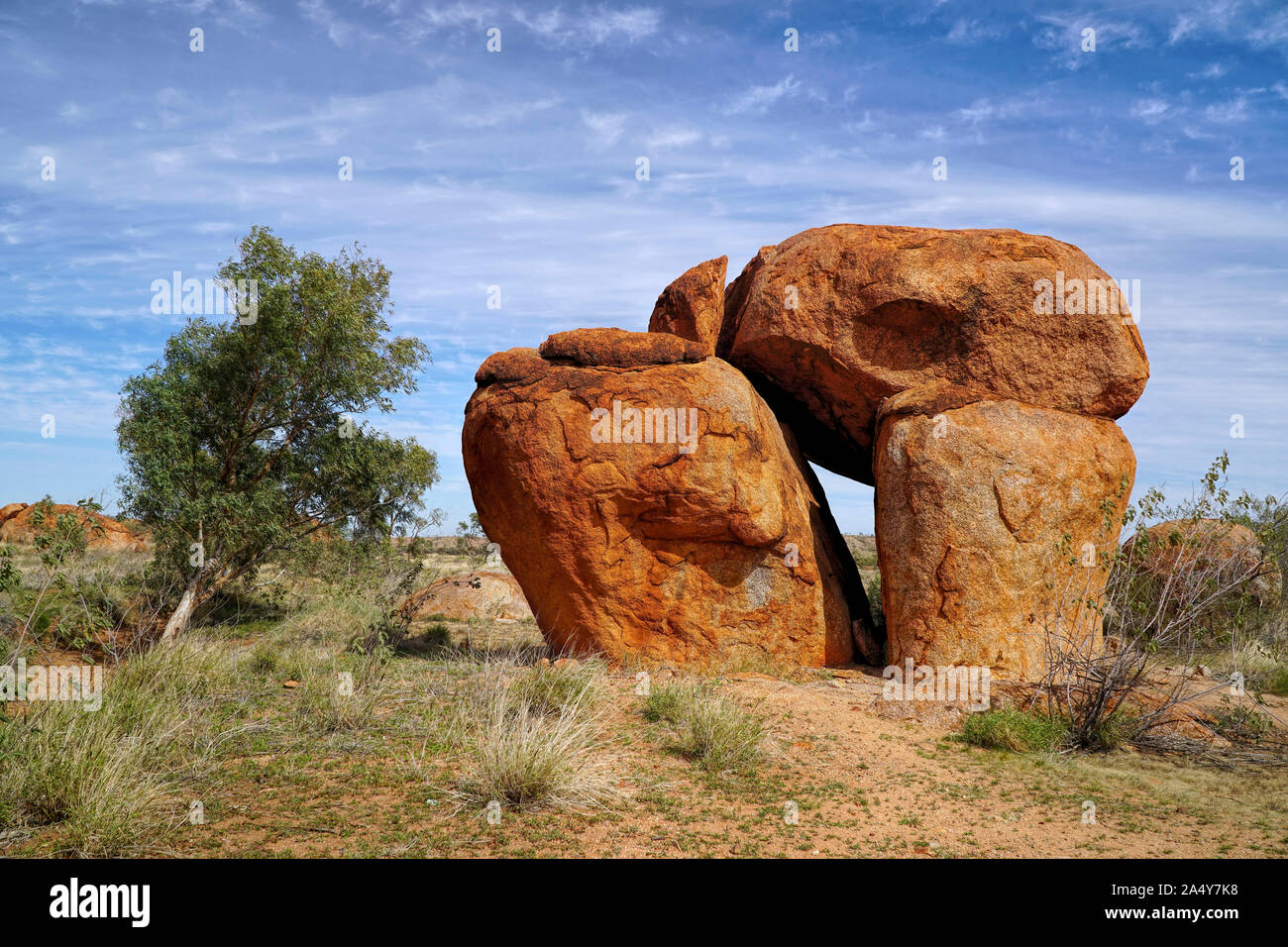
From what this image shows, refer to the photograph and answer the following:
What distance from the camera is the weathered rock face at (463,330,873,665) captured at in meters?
10.2

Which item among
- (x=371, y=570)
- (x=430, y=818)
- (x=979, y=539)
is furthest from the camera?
(x=371, y=570)

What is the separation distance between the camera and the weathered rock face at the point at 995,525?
9.75 metres

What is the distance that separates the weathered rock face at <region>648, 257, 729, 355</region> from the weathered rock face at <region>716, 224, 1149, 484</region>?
44cm

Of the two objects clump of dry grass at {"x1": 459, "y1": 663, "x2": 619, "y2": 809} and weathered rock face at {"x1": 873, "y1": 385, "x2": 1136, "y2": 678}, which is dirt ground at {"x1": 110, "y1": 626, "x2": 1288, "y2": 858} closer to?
clump of dry grass at {"x1": 459, "y1": 663, "x2": 619, "y2": 809}

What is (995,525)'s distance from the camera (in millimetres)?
9766

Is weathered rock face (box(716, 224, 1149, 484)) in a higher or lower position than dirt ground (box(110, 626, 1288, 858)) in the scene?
higher

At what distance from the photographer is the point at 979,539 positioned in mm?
9750

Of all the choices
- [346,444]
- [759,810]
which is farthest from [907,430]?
[346,444]

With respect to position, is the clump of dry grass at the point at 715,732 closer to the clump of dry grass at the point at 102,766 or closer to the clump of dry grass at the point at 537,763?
the clump of dry grass at the point at 537,763

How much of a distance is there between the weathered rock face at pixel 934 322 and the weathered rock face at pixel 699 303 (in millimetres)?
436

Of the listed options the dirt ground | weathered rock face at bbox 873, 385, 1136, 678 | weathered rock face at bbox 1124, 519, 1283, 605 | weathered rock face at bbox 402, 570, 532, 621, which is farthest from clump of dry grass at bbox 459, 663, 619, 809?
weathered rock face at bbox 402, 570, 532, 621

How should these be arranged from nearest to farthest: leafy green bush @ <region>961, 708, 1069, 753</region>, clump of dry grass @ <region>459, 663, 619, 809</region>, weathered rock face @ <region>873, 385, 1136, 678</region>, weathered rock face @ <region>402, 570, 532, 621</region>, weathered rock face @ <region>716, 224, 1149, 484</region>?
clump of dry grass @ <region>459, 663, 619, 809</region>, leafy green bush @ <region>961, 708, 1069, 753</region>, weathered rock face @ <region>873, 385, 1136, 678</region>, weathered rock face @ <region>716, 224, 1149, 484</region>, weathered rock face @ <region>402, 570, 532, 621</region>
